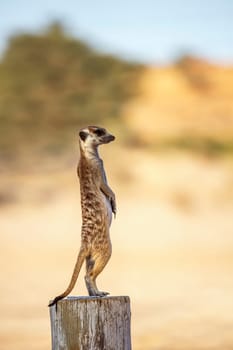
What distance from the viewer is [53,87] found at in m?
40.5

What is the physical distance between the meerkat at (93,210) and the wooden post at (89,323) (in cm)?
21

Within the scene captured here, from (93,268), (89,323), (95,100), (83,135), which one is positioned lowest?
(89,323)

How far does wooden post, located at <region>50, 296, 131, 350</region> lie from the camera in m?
7.09

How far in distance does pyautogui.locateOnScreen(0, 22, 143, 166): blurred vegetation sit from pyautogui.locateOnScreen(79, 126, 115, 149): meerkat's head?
30556mm

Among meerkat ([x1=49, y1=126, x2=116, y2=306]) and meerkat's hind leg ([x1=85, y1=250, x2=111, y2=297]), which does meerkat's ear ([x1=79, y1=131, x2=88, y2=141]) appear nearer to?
meerkat ([x1=49, y1=126, x2=116, y2=306])

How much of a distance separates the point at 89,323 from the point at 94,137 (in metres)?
0.86

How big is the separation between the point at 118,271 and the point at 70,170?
7973 mm

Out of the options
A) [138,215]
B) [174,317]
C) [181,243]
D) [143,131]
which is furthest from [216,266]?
[143,131]

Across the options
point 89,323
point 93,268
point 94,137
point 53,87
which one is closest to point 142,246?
point 53,87

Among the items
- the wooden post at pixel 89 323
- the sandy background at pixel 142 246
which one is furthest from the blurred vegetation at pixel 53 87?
the wooden post at pixel 89 323

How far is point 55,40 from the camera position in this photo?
39.8 m

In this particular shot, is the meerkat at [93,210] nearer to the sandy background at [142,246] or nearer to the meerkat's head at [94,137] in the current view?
the meerkat's head at [94,137]

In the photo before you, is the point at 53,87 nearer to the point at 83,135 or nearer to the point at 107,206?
the point at 107,206

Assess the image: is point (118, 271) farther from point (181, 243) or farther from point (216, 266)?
point (181, 243)
